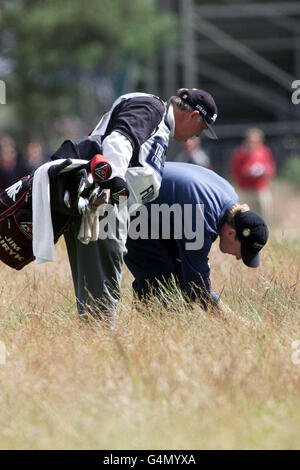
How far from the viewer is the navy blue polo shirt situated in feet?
15.2

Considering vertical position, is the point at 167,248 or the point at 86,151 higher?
the point at 86,151

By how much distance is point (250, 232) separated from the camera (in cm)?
461

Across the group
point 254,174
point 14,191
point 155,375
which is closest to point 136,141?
point 14,191

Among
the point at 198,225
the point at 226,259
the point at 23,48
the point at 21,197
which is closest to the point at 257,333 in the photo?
the point at 198,225

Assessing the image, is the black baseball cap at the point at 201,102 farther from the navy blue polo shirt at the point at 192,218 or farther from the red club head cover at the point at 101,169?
the red club head cover at the point at 101,169

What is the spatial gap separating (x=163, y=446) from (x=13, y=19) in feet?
61.2

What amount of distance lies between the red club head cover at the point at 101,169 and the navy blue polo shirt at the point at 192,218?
2.52ft

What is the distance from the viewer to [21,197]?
432 centimetres

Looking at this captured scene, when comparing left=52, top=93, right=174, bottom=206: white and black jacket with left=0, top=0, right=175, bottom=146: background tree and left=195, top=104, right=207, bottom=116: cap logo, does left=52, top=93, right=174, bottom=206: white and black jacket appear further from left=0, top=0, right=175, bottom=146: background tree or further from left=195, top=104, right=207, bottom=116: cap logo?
left=0, top=0, right=175, bottom=146: background tree

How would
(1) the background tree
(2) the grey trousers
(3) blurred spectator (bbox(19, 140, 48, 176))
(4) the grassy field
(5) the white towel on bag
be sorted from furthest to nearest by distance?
1. (1) the background tree
2. (3) blurred spectator (bbox(19, 140, 48, 176))
3. (2) the grey trousers
4. (5) the white towel on bag
5. (4) the grassy field

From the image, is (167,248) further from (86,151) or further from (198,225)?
(86,151)

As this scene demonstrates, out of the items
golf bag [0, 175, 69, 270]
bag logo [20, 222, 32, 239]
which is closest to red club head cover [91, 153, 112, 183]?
golf bag [0, 175, 69, 270]

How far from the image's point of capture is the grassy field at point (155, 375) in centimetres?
319

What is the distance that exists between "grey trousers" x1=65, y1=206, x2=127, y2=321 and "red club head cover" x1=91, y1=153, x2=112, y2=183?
18.9 inches
